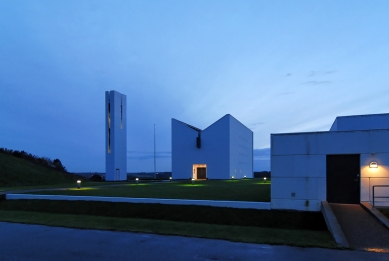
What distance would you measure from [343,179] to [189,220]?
19.4 feet

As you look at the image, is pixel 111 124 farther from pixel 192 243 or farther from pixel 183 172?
pixel 192 243

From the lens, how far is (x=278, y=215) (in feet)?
38.7

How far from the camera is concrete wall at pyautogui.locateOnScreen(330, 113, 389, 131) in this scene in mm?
19656

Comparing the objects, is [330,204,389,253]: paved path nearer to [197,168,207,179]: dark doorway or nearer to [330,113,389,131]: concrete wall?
[330,113,389,131]: concrete wall

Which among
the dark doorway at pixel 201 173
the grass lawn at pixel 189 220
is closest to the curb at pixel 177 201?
the grass lawn at pixel 189 220

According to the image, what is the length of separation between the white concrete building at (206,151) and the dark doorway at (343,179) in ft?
102

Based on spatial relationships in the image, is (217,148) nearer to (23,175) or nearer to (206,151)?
(206,151)

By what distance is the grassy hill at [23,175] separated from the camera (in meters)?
29.0

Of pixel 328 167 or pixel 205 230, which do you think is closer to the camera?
pixel 205 230

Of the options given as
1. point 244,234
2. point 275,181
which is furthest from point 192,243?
point 275,181

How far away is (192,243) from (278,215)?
18.1 ft

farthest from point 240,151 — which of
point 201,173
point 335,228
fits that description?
point 335,228

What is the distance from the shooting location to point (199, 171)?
45.4 meters

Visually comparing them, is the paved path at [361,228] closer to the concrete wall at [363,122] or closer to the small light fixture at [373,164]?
the small light fixture at [373,164]
